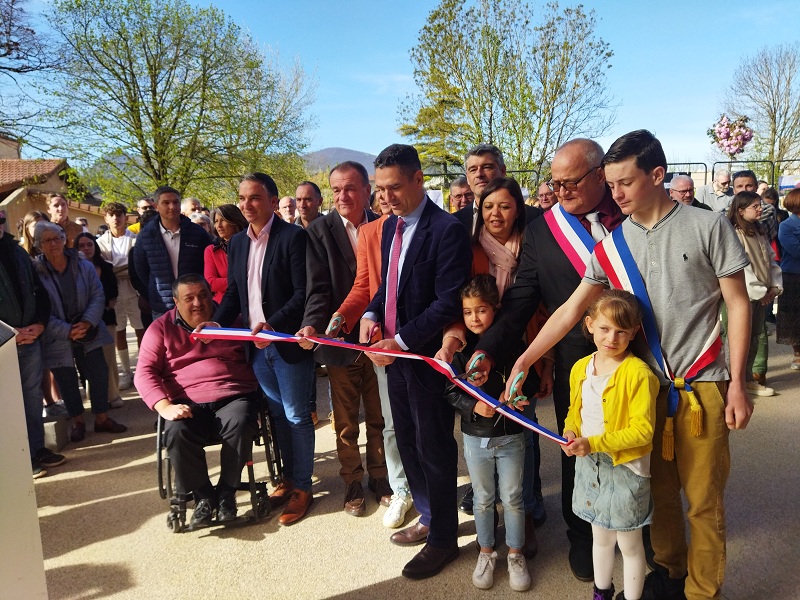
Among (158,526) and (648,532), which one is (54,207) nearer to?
(158,526)

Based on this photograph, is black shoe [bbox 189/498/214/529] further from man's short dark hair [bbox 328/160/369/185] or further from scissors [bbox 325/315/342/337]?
man's short dark hair [bbox 328/160/369/185]

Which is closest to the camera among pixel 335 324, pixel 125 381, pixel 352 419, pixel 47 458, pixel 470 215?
pixel 335 324

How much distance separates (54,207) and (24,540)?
6088 mm

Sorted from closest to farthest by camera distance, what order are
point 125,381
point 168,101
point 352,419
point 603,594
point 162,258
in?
point 603,594 < point 352,419 < point 162,258 < point 125,381 < point 168,101

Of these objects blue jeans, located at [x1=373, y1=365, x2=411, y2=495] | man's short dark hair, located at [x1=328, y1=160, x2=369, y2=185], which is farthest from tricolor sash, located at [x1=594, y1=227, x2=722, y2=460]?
man's short dark hair, located at [x1=328, y1=160, x2=369, y2=185]

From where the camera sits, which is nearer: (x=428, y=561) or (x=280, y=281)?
(x=428, y=561)

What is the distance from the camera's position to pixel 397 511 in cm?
359

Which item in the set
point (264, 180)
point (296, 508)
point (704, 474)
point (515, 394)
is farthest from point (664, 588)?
point (264, 180)

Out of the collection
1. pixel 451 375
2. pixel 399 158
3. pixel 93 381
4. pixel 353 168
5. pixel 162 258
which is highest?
pixel 353 168

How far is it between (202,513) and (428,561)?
1.54 metres

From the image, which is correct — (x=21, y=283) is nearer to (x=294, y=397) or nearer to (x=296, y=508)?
(x=294, y=397)

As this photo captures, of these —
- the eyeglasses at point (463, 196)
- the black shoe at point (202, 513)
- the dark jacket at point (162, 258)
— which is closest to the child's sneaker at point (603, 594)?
the black shoe at point (202, 513)

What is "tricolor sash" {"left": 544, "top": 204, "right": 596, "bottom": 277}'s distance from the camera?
263cm

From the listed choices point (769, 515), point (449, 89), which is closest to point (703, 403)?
point (769, 515)
